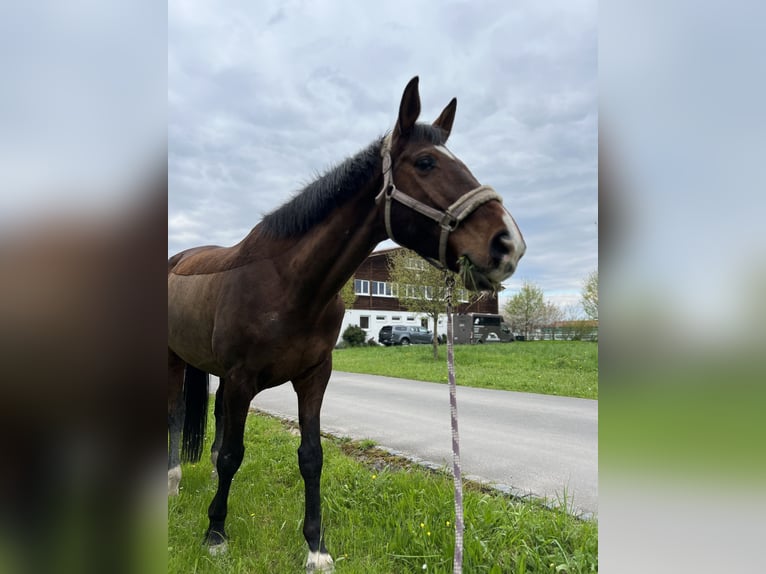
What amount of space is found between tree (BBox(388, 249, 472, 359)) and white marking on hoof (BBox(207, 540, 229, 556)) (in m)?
15.1

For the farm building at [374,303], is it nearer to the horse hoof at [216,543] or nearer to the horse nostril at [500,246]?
the horse hoof at [216,543]

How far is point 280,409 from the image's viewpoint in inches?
342

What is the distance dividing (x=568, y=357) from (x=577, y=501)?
13.3 metres

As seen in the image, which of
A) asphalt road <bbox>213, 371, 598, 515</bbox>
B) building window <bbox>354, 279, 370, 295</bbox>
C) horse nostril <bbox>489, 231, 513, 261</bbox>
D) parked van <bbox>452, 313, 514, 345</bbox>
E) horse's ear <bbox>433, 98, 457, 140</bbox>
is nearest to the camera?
horse nostril <bbox>489, 231, 513, 261</bbox>

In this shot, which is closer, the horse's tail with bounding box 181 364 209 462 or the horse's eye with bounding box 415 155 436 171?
the horse's eye with bounding box 415 155 436 171

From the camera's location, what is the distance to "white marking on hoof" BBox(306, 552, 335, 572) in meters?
2.63

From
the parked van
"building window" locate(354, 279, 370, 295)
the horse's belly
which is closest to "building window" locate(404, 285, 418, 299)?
the parked van

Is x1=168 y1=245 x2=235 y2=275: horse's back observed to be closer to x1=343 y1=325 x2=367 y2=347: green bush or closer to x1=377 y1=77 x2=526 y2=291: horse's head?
x1=377 y1=77 x2=526 y2=291: horse's head

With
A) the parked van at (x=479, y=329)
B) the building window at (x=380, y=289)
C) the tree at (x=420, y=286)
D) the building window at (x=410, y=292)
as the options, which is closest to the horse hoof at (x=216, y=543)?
the tree at (x=420, y=286)

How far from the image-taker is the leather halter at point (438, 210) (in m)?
2.02

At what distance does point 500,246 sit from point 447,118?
100 centimetres

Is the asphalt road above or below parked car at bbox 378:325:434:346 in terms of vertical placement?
above
